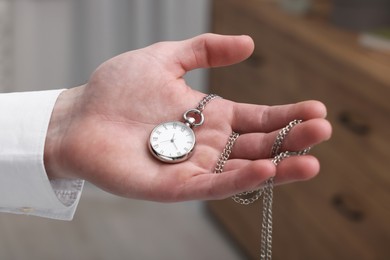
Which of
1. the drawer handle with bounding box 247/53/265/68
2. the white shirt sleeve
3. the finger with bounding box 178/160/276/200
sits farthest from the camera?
the drawer handle with bounding box 247/53/265/68

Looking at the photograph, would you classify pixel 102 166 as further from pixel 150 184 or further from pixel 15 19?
pixel 15 19

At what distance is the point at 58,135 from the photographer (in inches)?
41.3

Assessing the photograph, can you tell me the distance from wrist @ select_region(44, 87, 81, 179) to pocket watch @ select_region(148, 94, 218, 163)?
0.15m

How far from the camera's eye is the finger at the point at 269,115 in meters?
0.92

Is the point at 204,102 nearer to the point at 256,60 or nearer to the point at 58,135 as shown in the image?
the point at 58,135

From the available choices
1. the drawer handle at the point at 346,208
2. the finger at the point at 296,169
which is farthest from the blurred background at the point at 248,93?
the finger at the point at 296,169

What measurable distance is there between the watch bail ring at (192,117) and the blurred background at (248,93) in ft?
2.09

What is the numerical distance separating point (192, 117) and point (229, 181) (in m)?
0.24

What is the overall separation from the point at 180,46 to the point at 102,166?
0.25 meters

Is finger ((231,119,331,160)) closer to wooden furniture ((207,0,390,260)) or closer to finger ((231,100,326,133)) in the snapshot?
finger ((231,100,326,133))

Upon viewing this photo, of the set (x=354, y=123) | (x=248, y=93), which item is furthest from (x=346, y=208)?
(x=248, y=93)

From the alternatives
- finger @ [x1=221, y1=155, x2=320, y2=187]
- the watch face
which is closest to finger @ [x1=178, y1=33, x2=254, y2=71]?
the watch face

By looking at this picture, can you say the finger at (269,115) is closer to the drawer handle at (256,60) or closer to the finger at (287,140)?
the finger at (287,140)

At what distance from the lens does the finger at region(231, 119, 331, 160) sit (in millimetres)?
859
